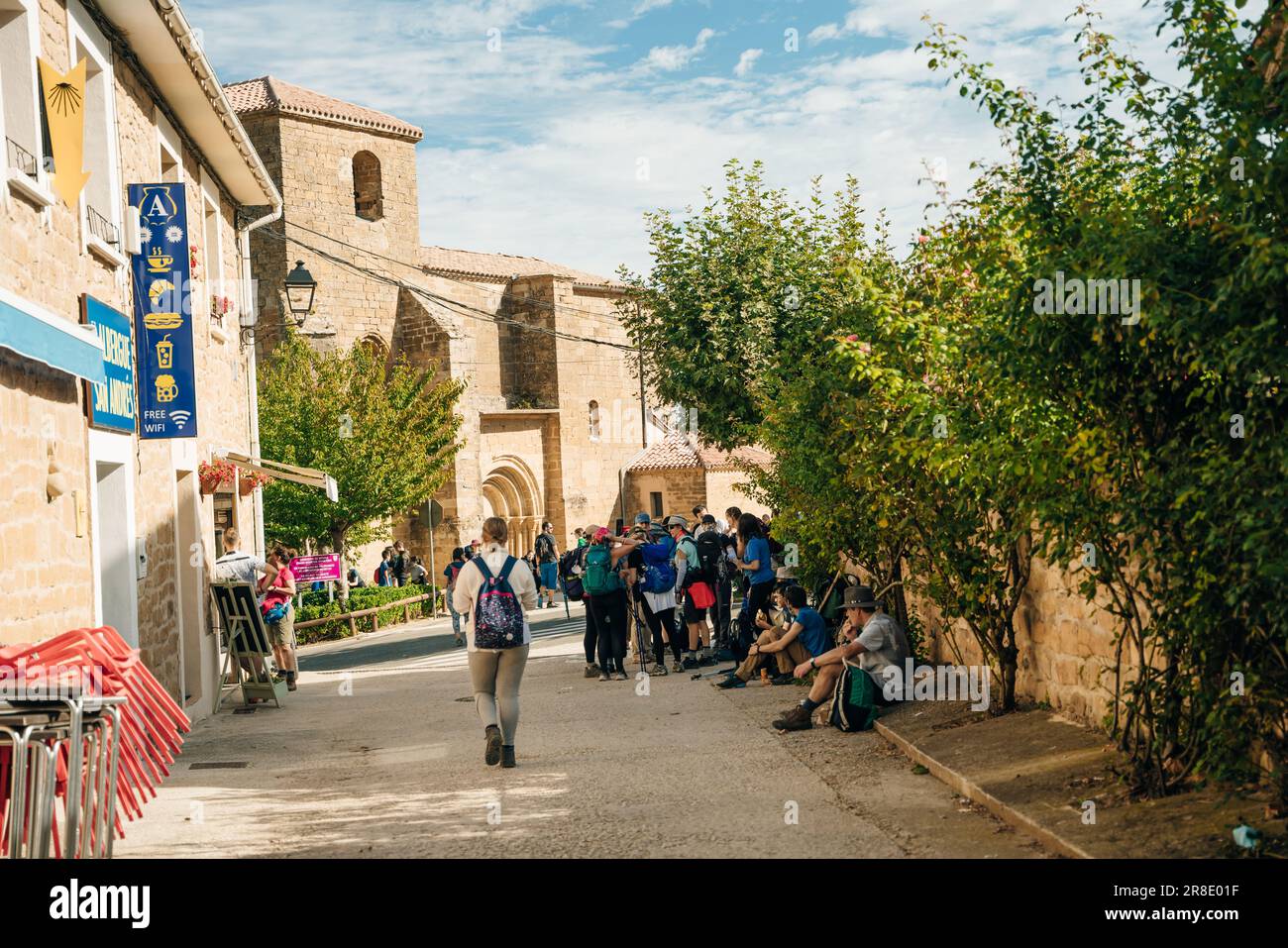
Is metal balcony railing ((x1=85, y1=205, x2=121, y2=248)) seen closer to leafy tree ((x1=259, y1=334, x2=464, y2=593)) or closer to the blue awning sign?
the blue awning sign

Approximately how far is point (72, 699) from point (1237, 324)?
14.7ft

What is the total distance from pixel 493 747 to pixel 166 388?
4401mm

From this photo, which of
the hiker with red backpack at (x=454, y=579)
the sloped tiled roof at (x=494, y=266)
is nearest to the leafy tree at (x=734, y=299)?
the hiker with red backpack at (x=454, y=579)

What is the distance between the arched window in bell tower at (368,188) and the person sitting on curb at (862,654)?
35.8 m

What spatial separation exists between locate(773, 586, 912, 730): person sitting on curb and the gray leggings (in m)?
2.18

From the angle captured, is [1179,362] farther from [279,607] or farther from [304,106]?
[304,106]

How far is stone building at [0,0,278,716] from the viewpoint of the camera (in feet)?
25.3

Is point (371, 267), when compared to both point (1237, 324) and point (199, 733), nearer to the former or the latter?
point (199, 733)

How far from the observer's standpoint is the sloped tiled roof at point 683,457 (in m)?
49.4

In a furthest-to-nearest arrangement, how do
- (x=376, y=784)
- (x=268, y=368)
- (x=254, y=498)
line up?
1. (x=268, y=368)
2. (x=254, y=498)
3. (x=376, y=784)

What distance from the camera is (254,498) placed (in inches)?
693

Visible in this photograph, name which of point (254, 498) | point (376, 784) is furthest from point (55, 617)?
point (254, 498)

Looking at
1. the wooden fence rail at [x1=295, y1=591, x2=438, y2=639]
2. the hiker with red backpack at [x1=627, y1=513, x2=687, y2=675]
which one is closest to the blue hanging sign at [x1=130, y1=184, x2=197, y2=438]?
the hiker with red backpack at [x1=627, y1=513, x2=687, y2=675]

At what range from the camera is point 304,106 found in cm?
4103
